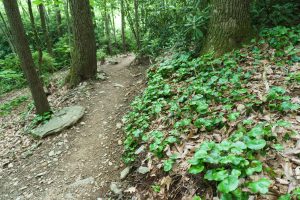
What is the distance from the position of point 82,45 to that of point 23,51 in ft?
6.73

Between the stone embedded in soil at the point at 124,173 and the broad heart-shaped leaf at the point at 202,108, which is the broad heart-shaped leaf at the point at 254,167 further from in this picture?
the stone embedded in soil at the point at 124,173

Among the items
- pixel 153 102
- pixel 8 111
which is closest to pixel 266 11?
pixel 153 102

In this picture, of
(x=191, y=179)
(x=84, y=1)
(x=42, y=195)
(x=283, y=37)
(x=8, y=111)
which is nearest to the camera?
(x=191, y=179)

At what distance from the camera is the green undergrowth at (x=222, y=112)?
7.54 feet

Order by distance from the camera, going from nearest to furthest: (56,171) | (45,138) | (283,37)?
(56,171), (283,37), (45,138)

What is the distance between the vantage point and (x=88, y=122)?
5.49 meters

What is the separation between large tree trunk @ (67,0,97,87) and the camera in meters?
7.12

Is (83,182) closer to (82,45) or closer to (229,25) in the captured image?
(229,25)

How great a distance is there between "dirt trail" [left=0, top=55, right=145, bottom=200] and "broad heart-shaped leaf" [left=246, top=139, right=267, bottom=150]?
2038mm

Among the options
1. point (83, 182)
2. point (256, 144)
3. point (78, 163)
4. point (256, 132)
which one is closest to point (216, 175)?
point (256, 144)

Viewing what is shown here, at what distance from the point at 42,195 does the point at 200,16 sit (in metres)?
4.75

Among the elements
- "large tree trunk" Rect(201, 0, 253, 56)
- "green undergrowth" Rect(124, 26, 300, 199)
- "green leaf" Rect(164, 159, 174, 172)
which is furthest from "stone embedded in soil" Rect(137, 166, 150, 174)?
"large tree trunk" Rect(201, 0, 253, 56)

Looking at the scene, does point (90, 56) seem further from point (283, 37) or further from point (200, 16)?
→ point (283, 37)

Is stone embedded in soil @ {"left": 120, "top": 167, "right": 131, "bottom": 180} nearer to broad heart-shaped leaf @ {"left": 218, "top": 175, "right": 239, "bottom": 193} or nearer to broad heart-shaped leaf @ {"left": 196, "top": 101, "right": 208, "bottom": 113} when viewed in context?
broad heart-shaped leaf @ {"left": 196, "top": 101, "right": 208, "bottom": 113}
